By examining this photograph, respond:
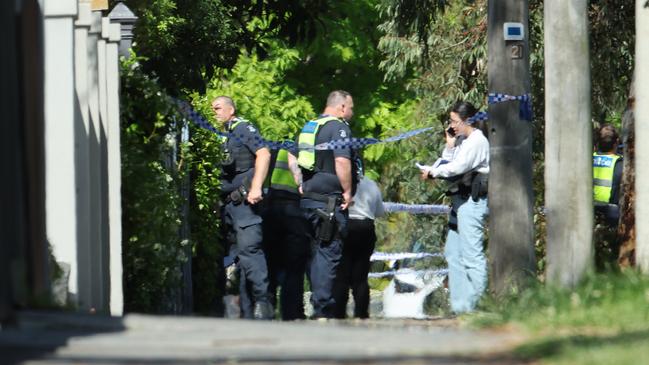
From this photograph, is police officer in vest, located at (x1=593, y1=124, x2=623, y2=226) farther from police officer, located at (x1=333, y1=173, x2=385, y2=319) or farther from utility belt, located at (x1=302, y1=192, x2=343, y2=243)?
utility belt, located at (x1=302, y1=192, x2=343, y2=243)

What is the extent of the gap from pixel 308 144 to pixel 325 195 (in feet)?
1.31

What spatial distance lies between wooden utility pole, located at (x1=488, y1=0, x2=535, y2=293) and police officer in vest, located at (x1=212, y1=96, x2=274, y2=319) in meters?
2.14

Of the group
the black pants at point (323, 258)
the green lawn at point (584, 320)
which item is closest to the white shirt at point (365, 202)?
the black pants at point (323, 258)

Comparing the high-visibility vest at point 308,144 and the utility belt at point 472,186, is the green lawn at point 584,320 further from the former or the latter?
Result: the high-visibility vest at point 308,144

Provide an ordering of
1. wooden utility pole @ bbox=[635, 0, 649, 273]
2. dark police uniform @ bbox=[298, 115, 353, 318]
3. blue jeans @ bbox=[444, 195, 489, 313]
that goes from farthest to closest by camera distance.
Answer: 1. dark police uniform @ bbox=[298, 115, 353, 318]
2. blue jeans @ bbox=[444, 195, 489, 313]
3. wooden utility pole @ bbox=[635, 0, 649, 273]

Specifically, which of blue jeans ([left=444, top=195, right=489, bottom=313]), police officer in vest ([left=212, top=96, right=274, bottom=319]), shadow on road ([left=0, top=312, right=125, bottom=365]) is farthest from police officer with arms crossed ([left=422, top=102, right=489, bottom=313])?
shadow on road ([left=0, top=312, right=125, bottom=365])

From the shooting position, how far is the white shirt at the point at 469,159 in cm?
1282

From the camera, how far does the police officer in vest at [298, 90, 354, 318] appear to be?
13297 millimetres

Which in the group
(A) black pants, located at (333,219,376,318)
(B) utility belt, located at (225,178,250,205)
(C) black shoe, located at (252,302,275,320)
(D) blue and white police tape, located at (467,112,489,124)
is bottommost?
(C) black shoe, located at (252,302,275,320)

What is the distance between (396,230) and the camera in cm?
3222

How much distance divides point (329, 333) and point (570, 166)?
12.0 ft

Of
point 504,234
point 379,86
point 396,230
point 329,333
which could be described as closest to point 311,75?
point 379,86

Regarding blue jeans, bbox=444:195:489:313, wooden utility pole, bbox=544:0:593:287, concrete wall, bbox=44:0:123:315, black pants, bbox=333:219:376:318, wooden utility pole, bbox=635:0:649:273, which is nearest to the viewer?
concrete wall, bbox=44:0:123:315

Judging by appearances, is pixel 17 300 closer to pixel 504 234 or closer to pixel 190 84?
pixel 504 234
